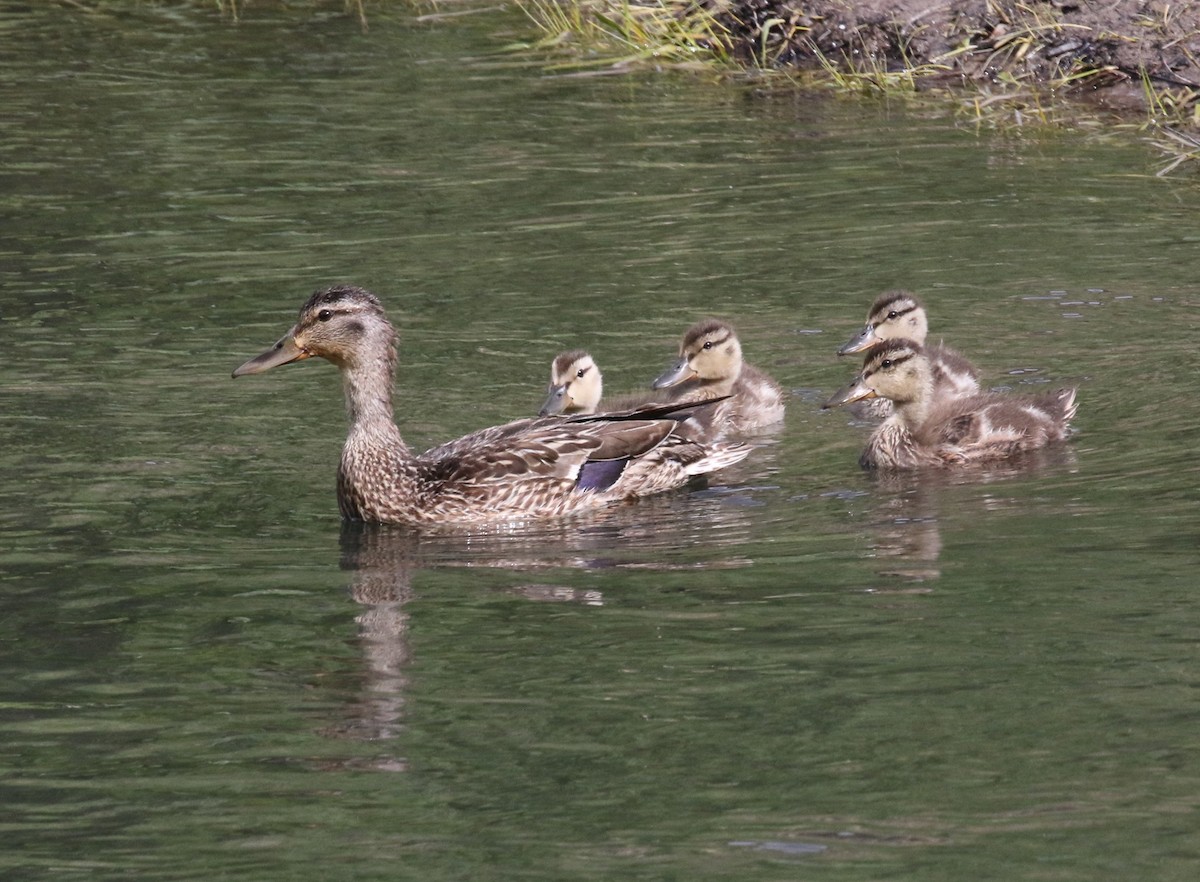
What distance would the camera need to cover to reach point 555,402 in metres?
9.12

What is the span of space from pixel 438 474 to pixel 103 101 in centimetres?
751

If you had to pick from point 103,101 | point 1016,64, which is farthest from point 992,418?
point 103,101

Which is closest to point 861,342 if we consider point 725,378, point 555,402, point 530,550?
point 725,378

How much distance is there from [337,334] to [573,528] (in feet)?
3.78

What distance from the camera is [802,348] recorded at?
10.3m

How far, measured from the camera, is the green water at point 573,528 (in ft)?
16.7

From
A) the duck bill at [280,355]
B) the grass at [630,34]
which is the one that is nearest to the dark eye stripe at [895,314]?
the duck bill at [280,355]

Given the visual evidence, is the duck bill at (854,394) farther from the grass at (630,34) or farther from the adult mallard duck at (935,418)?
the grass at (630,34)

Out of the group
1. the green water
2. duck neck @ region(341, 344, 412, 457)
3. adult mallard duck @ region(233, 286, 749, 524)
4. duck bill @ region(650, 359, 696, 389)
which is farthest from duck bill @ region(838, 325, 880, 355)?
duck neck @ region(341, 344, 412, 457)

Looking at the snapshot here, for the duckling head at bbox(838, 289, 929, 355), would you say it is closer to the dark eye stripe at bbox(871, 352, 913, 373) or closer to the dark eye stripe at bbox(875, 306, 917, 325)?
the dark eye stripe at bbox(875, 306, 917, 325)

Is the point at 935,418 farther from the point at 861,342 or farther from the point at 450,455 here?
the point at 450,455

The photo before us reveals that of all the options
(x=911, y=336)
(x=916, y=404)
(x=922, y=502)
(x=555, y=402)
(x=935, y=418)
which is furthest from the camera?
(x=911, y=336)

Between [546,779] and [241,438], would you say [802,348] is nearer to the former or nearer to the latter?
[241,438]

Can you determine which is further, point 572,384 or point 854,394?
point 572,384
